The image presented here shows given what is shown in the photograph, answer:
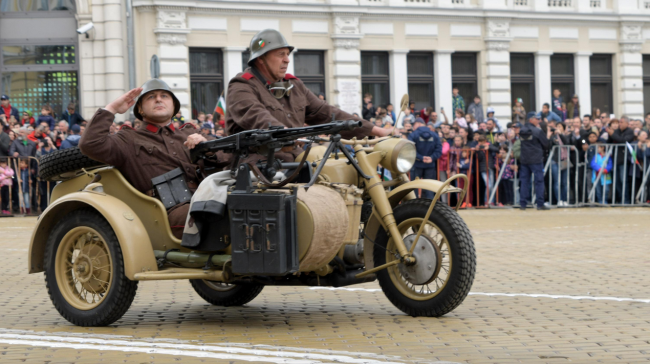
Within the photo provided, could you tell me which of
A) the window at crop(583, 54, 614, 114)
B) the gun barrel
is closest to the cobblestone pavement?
the gun barrel

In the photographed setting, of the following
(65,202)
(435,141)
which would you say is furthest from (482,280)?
(435,141)

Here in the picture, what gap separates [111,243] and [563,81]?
98.7ft

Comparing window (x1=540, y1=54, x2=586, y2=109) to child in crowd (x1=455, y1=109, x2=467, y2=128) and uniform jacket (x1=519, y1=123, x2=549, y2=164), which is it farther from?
uniform jacket (x1=519, y1=123, x2=549, y2=164)

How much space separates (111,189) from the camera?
7609 mm

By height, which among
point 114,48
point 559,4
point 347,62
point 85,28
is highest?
point 559,4

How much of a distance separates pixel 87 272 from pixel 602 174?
17.0m

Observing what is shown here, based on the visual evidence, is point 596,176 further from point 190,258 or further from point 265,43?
point 190,258

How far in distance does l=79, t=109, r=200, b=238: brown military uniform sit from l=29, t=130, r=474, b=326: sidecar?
0.41 ft

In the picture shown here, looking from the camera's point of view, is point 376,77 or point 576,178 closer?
point 576,178

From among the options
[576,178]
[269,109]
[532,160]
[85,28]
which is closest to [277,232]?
[269,109]

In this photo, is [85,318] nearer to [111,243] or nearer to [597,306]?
[111,243]

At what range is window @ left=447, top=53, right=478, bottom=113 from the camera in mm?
34031

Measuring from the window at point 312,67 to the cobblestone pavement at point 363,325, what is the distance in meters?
20.9

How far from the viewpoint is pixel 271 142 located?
6.92 m
